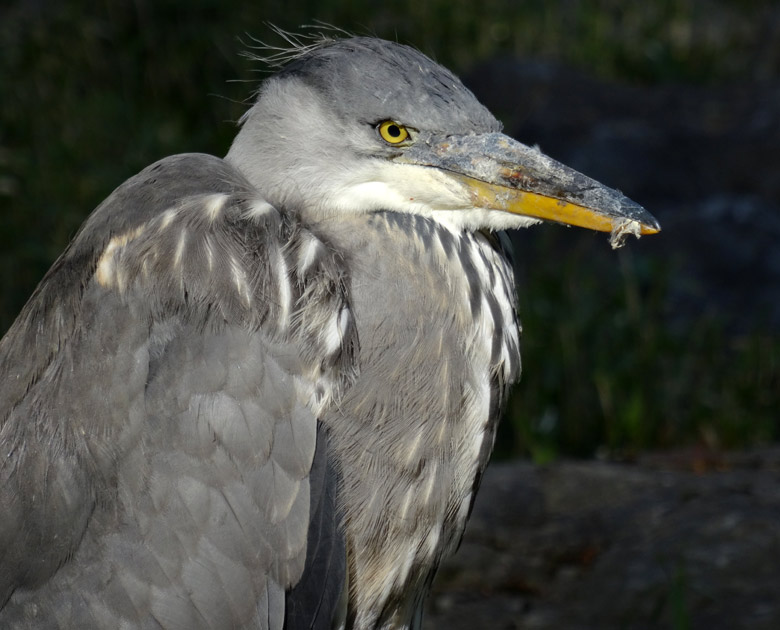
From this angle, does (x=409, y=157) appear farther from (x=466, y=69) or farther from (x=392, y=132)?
(x=466, y=69)

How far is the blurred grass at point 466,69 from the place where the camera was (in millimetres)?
4449

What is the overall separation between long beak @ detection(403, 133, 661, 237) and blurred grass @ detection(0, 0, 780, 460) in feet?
5.64

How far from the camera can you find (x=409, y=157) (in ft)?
7.98

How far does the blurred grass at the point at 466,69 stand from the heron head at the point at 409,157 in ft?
5.28

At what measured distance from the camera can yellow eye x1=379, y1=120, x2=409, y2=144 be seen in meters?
2.42

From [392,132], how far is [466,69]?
15.3ft

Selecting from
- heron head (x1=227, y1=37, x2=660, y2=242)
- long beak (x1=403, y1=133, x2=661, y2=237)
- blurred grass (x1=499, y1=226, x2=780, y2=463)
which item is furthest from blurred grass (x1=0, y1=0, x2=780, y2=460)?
long beak (x1=403, y1=133, x2=661, y2=237)

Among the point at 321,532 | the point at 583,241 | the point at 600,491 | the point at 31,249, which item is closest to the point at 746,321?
the point at 583,241

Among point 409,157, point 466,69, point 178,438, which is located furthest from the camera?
point 466,69

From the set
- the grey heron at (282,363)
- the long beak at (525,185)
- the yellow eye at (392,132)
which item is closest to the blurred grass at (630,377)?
the grey heron at (282,363)

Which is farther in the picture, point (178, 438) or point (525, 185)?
point (525, 185)

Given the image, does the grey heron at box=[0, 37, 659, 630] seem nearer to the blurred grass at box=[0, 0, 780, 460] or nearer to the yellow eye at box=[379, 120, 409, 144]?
the yellow eye at box=[379, 120, 409, 144]

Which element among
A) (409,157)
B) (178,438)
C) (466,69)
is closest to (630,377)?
(409,157)

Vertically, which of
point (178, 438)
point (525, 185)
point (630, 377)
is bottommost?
point (630, 377)
